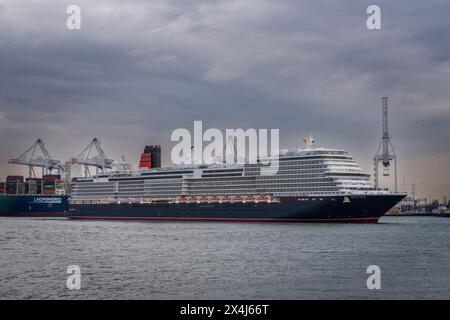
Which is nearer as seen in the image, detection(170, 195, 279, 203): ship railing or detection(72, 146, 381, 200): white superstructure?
detection(72, 146, 381, 200): white superstructure

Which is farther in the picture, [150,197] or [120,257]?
[150,197]

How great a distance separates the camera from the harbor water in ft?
101

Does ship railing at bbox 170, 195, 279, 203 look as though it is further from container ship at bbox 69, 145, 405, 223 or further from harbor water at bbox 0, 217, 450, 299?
harbor water at bbox 0, 217, 450, 299

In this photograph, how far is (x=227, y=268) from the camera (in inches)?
1553

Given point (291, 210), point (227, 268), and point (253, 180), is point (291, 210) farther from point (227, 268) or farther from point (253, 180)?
point (227, 268)

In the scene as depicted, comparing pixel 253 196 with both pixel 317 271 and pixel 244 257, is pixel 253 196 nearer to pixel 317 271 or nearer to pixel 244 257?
pixel 244 257

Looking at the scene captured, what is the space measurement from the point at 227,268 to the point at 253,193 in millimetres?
66863

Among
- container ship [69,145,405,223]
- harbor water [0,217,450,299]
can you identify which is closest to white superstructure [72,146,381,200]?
container ship [69,145,405,223]

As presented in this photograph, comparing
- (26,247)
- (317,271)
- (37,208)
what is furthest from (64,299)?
(37,208)

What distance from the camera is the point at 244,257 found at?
45500 mm

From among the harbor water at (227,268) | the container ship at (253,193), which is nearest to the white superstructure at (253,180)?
the container ship at (253,193)

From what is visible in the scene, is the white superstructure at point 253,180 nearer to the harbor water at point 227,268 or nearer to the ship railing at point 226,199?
the ship railing at point 226,199

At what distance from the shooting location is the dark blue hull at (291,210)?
91750 mm
